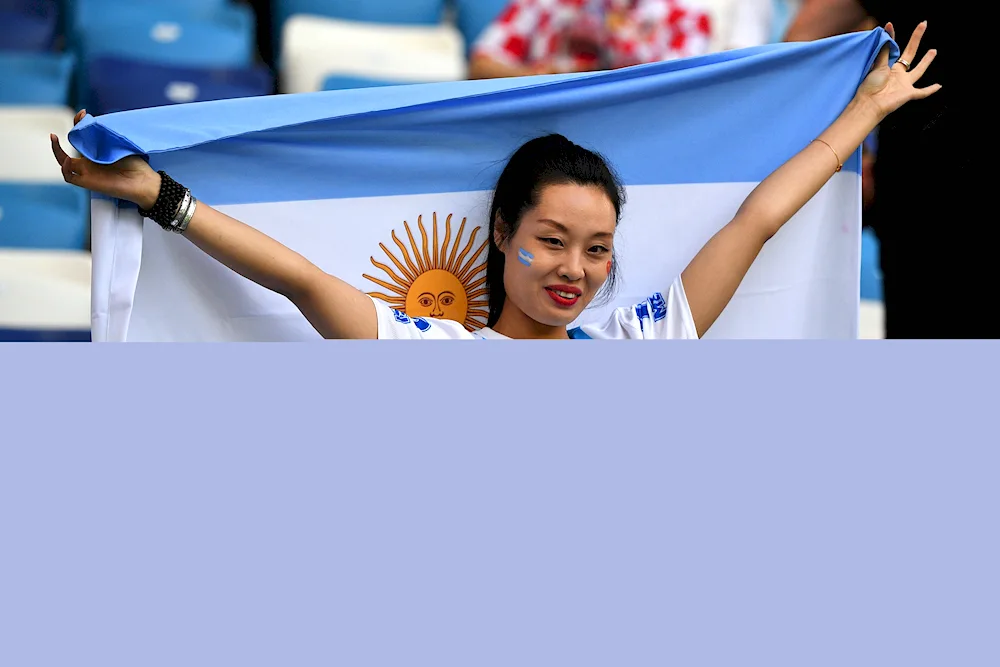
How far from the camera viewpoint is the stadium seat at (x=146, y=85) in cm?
324

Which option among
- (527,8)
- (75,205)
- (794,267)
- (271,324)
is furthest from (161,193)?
(527,8)

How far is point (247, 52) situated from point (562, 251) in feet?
7.15

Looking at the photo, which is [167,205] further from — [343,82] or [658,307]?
[343,82]

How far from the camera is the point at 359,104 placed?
1.87 m

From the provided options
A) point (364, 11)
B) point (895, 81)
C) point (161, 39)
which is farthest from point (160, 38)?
point (895, 81)

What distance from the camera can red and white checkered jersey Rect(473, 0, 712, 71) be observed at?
3.53m

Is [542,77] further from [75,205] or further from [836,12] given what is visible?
[75,205]

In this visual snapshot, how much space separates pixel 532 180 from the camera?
1894 millimetres

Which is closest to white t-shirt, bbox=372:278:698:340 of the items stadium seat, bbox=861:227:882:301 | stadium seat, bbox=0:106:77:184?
stadium seat, bbox=861:227:882:301

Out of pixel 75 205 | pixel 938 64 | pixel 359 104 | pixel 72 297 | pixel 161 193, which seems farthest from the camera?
pixel 75 205

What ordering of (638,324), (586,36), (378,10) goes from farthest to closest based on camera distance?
(378,10) < (586,36) < (638,324)

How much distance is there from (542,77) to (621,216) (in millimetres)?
299

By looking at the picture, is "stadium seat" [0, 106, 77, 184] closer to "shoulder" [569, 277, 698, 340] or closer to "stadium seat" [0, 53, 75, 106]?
"stadium seat" [0, 53, 75, 106]

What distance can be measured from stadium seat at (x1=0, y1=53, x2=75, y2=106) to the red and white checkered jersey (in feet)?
3.95
